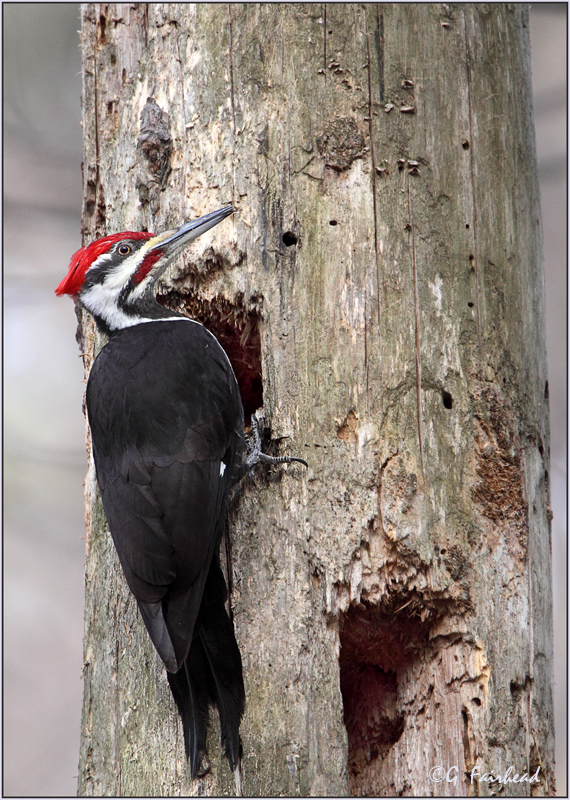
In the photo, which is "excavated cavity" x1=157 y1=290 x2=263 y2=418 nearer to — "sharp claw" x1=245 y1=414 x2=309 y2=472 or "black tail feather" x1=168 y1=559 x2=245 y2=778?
"sharp claw" x1=245 y1=414 x2=309 y2=472

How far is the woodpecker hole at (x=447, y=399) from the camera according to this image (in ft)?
8.05

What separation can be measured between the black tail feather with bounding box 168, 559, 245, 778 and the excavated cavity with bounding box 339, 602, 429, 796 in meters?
0.36

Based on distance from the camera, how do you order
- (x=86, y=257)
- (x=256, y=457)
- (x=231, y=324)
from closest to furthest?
(x=256, y=457) → (x=231, y=324) → (x=86, y=257)

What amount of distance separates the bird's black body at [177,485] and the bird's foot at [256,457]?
0.06 metres

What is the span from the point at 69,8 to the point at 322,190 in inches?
190

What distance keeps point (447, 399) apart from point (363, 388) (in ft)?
0.89

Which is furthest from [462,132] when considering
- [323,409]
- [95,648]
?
[95,648]

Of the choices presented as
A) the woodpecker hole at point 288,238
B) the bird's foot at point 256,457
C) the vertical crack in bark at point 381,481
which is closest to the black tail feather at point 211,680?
the bird's foot at point 256,457

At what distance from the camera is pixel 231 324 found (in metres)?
2.76

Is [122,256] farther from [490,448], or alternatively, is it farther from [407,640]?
[407,640]

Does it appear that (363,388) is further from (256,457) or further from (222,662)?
(222,662)

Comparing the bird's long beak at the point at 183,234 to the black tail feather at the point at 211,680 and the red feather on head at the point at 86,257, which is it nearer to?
the red feather on head at the point at 86,257

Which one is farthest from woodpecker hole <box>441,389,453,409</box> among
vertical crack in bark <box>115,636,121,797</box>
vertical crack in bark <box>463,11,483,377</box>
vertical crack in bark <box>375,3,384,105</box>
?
vertical crack in bark <box>115,636,121,797</box>

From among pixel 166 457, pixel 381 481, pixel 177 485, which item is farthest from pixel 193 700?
pixel 381 481
